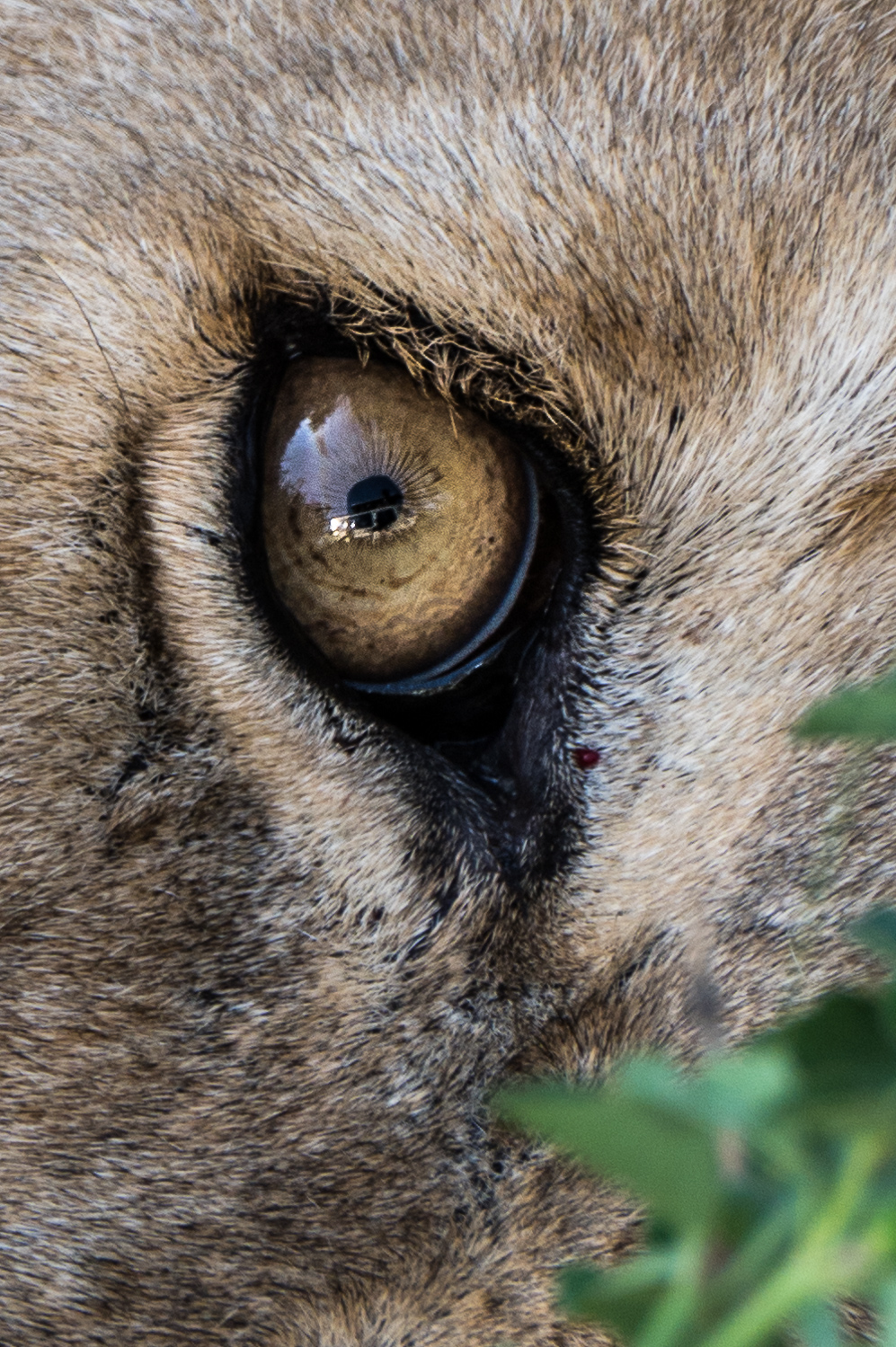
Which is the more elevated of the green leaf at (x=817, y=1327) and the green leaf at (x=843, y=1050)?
the green leaf at (x=843, y=1050)

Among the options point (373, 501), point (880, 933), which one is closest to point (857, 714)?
point (880, 933)

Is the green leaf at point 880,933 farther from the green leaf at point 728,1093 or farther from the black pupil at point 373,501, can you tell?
the black pupil at point 373,501

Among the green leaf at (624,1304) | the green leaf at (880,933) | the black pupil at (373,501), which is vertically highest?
the black pupil at (373,501)

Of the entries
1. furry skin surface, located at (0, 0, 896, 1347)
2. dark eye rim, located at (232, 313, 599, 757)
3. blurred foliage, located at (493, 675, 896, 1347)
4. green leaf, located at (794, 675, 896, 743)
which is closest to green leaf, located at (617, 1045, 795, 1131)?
blurred foliage, located at (493, 675, 896, 1347)

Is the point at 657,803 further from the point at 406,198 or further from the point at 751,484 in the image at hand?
the point at 406,198

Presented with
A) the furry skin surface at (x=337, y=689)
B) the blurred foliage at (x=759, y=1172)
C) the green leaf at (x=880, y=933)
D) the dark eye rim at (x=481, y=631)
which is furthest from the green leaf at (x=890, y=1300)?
the dark eye rim at (x=481, y=631)

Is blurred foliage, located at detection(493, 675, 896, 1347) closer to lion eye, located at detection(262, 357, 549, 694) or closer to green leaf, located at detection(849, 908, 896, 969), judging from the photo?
green leaf, located at detection(849, 908, 896, 969)

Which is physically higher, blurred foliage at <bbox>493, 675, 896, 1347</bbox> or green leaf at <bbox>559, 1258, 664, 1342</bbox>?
blurred foliage at <bbox>493, 675, 896, 1347</bbox>

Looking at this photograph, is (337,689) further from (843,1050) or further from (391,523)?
(843,1050)

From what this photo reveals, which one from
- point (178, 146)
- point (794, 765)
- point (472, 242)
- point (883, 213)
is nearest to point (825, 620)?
point (794, 765)
